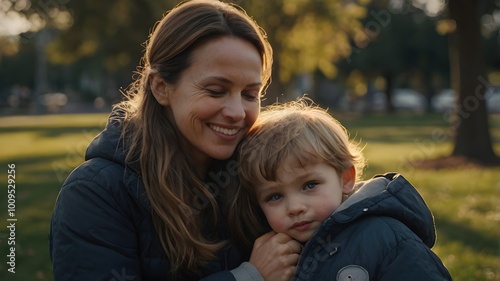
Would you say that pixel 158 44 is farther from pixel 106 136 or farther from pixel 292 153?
pixel 292 153

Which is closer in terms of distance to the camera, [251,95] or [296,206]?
[296,206]

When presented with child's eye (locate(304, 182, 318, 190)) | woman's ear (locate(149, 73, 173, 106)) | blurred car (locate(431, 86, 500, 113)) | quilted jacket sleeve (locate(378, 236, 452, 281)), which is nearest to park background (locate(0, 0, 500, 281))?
woman's ear (locate(149, 73, 173, 106))

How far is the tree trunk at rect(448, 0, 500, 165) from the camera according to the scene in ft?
46.7

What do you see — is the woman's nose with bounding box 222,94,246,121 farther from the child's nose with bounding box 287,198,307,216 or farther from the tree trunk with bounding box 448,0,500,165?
the tree trunk with bounding box 448,0,500,165

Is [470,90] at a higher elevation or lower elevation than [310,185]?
lower

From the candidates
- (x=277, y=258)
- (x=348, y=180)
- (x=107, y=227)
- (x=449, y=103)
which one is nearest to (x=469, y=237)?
(x=348, y=180)

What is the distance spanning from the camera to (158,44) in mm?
2801

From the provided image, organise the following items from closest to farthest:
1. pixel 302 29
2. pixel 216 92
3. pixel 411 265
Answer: pixel 411 265 < pixel 216 92 < pixel 302 29

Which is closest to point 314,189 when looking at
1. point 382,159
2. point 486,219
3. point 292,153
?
point 292,153

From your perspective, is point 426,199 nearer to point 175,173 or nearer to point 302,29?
point 175,173

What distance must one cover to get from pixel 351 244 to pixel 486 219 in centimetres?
586

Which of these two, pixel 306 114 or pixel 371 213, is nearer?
pixel 371 213

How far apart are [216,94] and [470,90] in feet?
41.4

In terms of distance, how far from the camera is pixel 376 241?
2.50 metres
